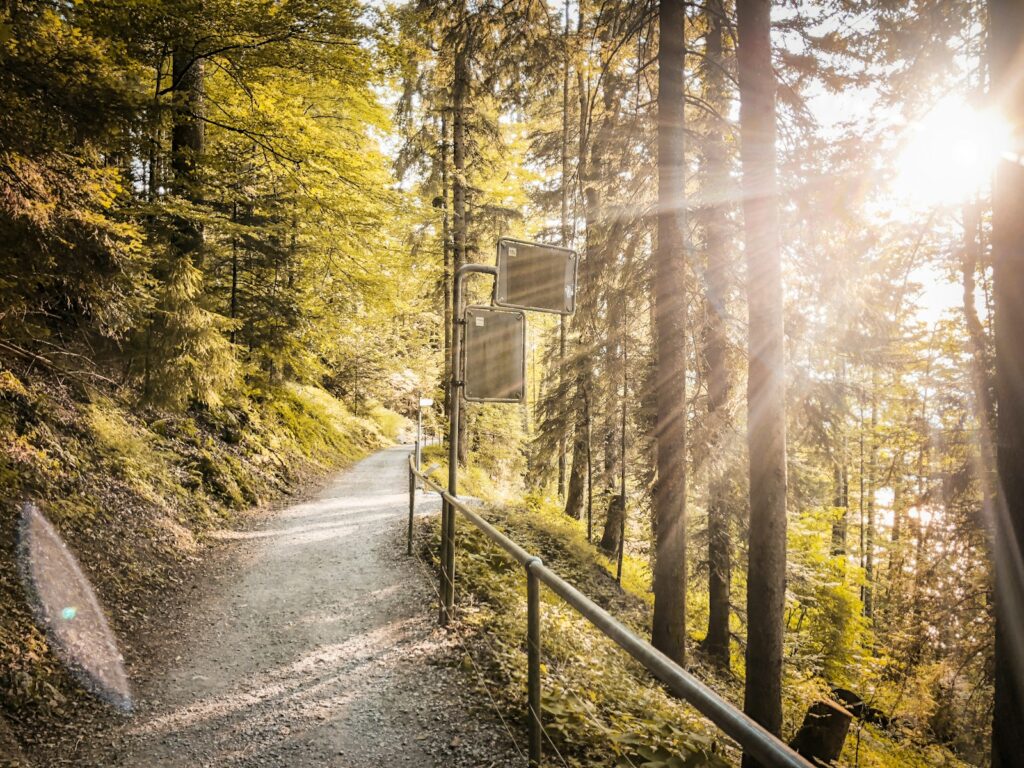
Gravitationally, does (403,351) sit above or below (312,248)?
below

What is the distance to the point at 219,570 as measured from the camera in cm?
727

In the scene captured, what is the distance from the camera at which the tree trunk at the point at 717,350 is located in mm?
8695

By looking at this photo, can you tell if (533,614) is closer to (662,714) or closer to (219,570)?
(662,714)

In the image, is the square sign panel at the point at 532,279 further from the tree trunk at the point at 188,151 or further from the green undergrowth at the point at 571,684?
the tree trunk at the point at 188,151

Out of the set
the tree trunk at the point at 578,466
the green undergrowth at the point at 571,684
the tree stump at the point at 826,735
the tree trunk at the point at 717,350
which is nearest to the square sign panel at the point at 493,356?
the green undergrowth at the point at 571,684

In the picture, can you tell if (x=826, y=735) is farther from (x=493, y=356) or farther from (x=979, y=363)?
(x=493, y=356)

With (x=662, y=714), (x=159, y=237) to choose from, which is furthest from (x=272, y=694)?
(x=159, y=237)

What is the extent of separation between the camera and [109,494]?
6.76 meters

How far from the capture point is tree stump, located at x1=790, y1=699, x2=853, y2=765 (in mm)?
5223

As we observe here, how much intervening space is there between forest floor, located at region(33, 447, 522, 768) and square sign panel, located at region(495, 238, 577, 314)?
3.10 meters

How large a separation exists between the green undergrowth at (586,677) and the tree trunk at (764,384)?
1011mm

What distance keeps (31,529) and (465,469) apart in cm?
1228

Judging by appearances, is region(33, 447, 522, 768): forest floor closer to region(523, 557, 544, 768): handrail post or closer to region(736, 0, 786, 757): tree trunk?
region(523, 557, 544, 768): handrail post

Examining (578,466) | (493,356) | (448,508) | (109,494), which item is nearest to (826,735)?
(448,508)
